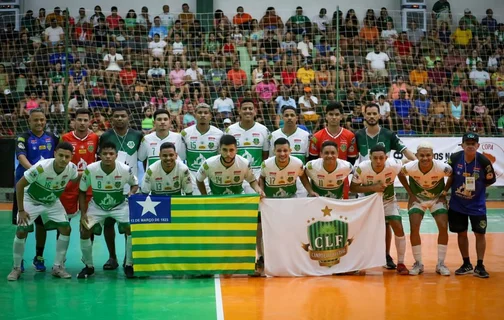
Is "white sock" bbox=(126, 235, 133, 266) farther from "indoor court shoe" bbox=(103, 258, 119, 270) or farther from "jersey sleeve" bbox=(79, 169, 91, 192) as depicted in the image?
"jersey sleeve" bbox=(79, 169, 91, 192)

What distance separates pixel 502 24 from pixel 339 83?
7415 mm

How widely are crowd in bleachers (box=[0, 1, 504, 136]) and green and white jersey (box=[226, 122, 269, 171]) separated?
6.35 metres

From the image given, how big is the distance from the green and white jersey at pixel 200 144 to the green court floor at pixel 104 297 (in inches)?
81.7

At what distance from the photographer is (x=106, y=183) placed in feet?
28.9

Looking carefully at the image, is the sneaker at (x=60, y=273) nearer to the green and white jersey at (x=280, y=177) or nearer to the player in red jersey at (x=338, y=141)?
the green and white jersey at (x=280, y=177)

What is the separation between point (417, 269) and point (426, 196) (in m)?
1.02

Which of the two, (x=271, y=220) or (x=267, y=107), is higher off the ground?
(x=267, y=107)

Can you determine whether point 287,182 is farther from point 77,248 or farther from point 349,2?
point 349,2

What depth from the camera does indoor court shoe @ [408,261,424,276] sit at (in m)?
8.83

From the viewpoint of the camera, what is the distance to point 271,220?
873 centimetres

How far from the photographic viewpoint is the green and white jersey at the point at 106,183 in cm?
878

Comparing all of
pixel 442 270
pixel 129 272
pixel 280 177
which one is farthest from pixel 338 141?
pixel 129 272

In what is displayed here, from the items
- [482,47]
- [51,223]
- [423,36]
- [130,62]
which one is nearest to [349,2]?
[423,36]

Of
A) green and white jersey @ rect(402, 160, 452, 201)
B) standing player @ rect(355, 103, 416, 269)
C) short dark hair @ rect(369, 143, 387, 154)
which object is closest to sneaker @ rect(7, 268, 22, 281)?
short dark hair @ rect(369, 143, 387, 154)
